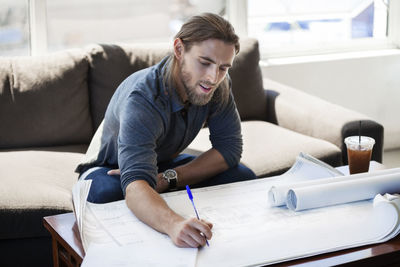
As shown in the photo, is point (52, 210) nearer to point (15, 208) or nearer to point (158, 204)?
point (15, 208)

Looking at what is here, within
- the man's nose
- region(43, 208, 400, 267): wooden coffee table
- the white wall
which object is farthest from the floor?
region(43, 208, 400, 267): wooden coffee table

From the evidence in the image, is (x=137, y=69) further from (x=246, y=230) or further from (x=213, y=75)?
(x=246, y=230)

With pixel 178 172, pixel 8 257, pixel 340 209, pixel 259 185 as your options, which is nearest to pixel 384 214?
pixel 340 209

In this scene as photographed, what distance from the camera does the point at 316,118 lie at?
2.77m

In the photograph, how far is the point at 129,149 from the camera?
65.9 inches

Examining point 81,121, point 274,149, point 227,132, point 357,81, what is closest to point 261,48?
point 357,81

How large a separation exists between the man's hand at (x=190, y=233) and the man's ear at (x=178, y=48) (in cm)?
61

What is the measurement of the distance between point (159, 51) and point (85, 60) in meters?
0.36

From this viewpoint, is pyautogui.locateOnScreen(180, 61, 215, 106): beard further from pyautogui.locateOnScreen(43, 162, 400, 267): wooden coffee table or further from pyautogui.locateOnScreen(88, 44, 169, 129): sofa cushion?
pyautogui.locateOnScreen(88, 44, 169, 129): sofa cushion

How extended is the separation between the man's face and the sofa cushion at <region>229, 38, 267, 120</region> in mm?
1161

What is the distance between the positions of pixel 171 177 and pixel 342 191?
21.7 inches

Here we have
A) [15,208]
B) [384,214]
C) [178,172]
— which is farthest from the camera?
[15,208]

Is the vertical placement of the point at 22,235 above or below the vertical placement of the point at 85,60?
below

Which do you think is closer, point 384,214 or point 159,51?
point 384,214
